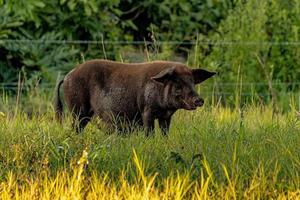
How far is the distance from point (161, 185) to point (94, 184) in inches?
19.5

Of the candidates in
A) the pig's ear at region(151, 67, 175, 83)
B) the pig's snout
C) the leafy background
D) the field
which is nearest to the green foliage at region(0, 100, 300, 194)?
the field

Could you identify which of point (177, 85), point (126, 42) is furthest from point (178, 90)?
point (126, 42)

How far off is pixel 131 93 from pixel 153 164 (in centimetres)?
164

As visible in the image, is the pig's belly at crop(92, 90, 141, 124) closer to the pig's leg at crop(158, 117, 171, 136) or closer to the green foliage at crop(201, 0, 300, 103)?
the pig's leg at crop(158, 117, 171, 136)

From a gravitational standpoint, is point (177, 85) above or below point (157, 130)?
above

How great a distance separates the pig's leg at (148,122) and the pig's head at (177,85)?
16cm

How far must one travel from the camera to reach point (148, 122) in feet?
25.2

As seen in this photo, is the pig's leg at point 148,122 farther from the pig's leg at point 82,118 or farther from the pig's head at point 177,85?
the pig's leg at point 82,118

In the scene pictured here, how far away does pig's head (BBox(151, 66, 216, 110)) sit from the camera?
7.49 m

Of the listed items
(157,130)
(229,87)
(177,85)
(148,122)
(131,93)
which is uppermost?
(177,85)

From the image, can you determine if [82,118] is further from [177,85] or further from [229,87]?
[229,87]

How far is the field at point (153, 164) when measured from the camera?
228 inches

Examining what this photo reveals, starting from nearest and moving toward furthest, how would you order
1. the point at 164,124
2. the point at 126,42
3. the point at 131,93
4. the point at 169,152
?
the point at 169,152 < the point at 164,124 < the point at 131,93 < the point at 126,42

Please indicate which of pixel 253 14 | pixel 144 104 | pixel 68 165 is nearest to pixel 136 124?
pixel 144 104
